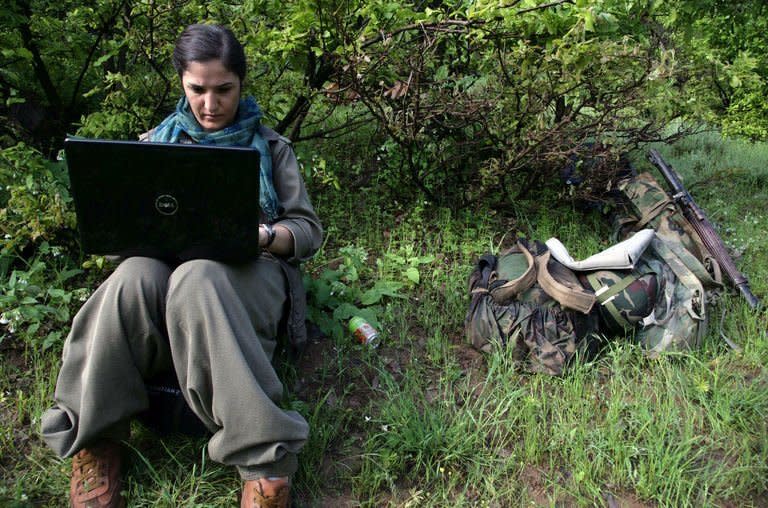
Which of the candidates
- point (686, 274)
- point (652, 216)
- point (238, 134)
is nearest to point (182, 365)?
A: point (238, 134)

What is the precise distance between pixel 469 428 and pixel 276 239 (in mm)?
1081

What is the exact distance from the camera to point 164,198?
1919mm

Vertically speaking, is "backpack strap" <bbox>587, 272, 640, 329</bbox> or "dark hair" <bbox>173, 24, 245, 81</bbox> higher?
"dark hair" <bbox>173, 24, 245, 81</bbox>

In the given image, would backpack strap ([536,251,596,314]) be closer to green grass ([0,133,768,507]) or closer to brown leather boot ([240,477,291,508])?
green grass ([0,133,768,507])

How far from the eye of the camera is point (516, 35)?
11.4ft

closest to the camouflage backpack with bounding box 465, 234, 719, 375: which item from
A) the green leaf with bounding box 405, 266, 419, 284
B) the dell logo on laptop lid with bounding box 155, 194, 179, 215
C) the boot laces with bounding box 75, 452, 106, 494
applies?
the green leaf with bounding box 405, 266, 419, 284

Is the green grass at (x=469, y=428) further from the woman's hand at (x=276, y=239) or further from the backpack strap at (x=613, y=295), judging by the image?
the woman's hand at (x=276, y=239)

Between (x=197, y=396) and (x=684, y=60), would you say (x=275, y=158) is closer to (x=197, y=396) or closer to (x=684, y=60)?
(x=197, y=396)

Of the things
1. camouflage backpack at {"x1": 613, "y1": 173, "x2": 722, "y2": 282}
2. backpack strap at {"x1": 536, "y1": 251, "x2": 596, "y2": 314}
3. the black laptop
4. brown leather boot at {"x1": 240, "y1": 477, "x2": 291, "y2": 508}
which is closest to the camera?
the black laptop

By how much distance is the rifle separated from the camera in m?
3.34

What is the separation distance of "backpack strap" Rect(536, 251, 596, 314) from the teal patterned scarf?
133cm

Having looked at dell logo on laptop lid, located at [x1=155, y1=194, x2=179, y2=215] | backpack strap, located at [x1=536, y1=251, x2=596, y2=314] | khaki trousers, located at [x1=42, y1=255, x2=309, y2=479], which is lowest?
backpack strap, located at [x1=536, y1=251, x2=596, y2=314]

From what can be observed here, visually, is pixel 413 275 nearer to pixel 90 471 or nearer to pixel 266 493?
pixel 266 493

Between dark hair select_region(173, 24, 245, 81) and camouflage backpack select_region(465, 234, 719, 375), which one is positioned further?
camouflage backpack select_region(465, 234, 719, 375)
